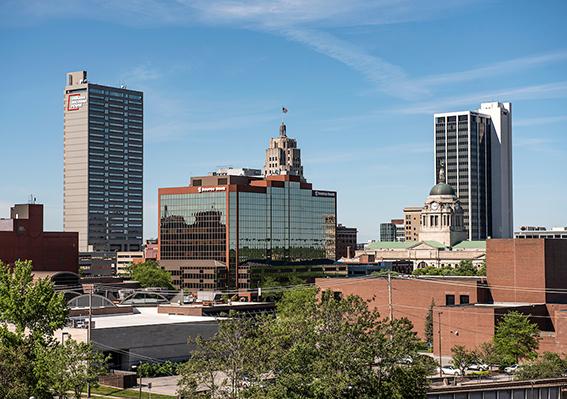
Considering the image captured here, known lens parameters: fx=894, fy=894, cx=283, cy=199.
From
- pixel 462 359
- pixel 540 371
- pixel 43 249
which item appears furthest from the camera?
pixel 43 249

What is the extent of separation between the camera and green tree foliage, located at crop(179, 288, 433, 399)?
181 feet

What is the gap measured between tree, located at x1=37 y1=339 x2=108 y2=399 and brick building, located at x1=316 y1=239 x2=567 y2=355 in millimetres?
48105

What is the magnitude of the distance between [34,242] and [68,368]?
310ft

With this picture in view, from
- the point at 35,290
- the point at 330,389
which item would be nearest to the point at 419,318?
the point at 35,290

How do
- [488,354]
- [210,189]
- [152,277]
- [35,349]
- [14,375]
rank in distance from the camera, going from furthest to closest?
[210,189] < [152,277] < [488,354] < [35,349] < [14,375]

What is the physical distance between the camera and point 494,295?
11900 cm

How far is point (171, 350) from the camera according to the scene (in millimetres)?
100500

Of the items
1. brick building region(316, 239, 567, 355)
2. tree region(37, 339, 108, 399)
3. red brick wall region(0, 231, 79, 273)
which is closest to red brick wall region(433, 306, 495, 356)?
brick building region(316, 239, 567, 355)

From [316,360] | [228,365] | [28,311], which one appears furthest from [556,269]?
[228,365]

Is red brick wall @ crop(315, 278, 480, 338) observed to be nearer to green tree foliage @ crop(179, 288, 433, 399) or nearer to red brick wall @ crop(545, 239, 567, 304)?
red brick wall @ crop(545, 239, 567, 304)

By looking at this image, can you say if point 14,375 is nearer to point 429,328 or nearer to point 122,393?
point 122,393

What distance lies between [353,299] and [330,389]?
6974mm

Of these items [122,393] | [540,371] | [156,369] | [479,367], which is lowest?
[122,393]

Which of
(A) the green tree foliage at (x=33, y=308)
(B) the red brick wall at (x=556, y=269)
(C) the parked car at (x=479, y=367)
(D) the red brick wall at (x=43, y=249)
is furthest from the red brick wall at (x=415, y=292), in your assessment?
(D) the red brick wall at (x=43, y=249)
